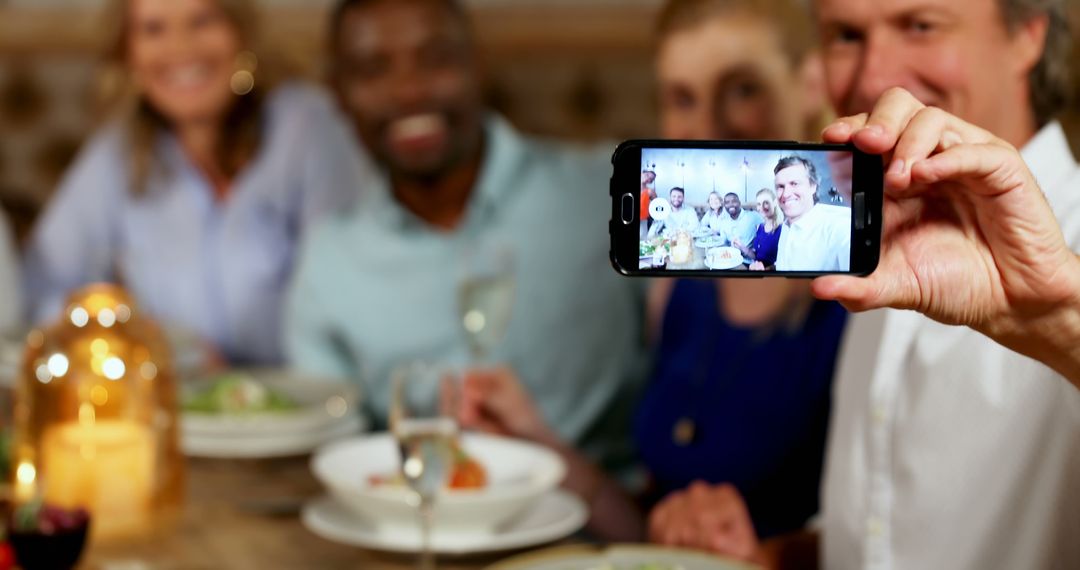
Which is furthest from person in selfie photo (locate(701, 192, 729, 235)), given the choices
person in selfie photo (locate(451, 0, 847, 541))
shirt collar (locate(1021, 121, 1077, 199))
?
person in selfie photo (locate(451, 0, 847, 541))

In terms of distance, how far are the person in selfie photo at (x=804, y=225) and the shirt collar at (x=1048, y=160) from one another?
15.7 inches

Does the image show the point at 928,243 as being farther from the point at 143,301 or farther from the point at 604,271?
the point at 143,301

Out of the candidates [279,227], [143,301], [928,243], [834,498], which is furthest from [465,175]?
[928,243]

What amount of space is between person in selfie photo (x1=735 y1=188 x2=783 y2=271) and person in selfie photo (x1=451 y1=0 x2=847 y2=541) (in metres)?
0.71

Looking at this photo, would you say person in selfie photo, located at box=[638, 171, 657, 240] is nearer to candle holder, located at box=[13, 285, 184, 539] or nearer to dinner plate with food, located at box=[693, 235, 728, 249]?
dinner plate with food, located at box=[693, 235, 728, 249]

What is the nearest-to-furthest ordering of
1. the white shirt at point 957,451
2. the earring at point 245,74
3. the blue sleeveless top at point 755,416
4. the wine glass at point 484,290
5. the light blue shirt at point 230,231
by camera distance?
the white shirt at point 957,451 → the blue sleeveless top at point 755,416 → the wine glass at point 484,290 → the light blue shirt at point 230,231 → the earring at point 245,74

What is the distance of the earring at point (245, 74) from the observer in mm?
2588

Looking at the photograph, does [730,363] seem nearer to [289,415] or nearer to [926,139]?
[289,415]

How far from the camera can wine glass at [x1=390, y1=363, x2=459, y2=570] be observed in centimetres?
116

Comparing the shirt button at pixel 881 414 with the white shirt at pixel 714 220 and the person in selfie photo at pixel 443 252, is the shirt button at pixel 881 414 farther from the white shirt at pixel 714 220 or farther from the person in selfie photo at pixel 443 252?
the person in selfie photo at pixel 443 252

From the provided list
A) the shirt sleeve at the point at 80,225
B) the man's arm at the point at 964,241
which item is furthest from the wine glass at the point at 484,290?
the shirt sleeve at the point at 80,225

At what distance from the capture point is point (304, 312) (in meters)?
2.10

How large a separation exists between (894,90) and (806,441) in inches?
31.5

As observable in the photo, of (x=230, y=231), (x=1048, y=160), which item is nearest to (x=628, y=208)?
(x=1048, y=160)
